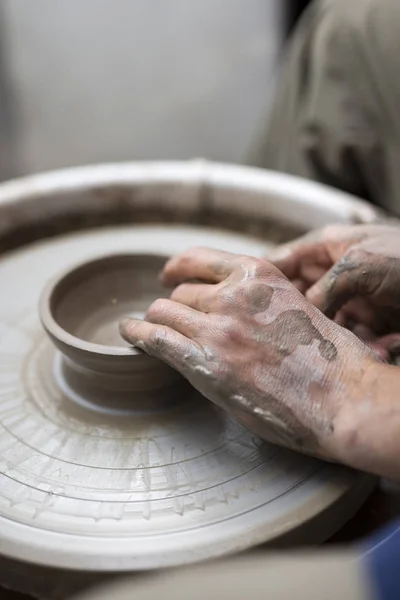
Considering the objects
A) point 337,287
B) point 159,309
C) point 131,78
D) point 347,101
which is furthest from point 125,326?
point 131,78

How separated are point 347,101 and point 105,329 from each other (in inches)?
38.1

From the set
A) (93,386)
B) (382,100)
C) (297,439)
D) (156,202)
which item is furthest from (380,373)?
(382,100)

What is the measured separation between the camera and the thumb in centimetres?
106

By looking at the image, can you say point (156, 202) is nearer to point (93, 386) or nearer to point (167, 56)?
point (93, 386)

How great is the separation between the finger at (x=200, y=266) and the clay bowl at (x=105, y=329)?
0.10 meters

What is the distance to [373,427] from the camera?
0.82 m

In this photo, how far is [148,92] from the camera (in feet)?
9.92

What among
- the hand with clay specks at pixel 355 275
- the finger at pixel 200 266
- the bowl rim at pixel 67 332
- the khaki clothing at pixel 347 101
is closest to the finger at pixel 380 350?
the hand with clay specks at pixel 355 275

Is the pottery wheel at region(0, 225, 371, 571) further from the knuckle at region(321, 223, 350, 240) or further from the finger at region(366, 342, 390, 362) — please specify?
the knuckle at region(321, 223, 350, 240)

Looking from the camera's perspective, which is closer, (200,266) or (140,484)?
(140,484)

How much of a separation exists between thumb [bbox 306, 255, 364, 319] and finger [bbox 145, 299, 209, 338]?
0.83 ft

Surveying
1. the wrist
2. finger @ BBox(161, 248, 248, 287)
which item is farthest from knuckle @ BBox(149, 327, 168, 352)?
the wrist

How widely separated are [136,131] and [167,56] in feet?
1.21

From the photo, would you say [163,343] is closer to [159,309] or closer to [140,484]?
[159,309]
